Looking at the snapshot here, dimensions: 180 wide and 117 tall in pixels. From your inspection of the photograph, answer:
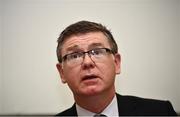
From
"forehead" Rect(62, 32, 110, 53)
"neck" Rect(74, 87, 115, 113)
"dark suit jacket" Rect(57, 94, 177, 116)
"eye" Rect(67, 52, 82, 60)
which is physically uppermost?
"forehead" Rect(62, 32, 110, 53)

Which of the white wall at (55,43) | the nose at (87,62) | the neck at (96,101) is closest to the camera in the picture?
the nose at (87,62)

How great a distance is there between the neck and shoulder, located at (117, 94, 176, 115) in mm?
96

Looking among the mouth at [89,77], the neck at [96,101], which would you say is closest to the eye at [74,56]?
the mouth at [89,77]

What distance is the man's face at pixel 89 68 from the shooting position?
1.24m

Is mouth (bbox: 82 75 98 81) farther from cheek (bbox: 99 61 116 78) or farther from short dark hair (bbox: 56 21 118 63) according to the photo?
short dark hair (bbox: 56 21 118 63)

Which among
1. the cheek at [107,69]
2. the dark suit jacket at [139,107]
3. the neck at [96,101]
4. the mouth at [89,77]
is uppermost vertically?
the cheek at [107,69]

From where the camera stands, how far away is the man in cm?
126

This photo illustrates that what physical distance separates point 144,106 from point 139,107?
0.11 ft

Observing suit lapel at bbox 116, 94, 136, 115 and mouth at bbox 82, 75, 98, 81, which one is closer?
mouth at bbox 82, 75, 98, 81

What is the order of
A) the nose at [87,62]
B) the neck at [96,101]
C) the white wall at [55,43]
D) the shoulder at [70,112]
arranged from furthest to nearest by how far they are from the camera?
the white wall at [55,43] < the shoulder at [70,112] < the neck at [96,101] < the nose at [87,62]

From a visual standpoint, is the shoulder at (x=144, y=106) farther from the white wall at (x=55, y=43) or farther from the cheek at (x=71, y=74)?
the cheek at (x=71, y=74)

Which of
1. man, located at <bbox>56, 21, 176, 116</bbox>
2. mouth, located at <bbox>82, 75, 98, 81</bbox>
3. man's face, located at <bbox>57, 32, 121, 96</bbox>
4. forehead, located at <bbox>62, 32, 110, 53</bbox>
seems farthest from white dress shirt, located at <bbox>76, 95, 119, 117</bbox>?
forehead, located at <bbox>62, 32, 110, 53</bbox>

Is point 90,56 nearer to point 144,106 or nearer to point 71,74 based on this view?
point 71,74

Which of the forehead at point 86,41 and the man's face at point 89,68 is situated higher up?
the forehead at point 86,41
